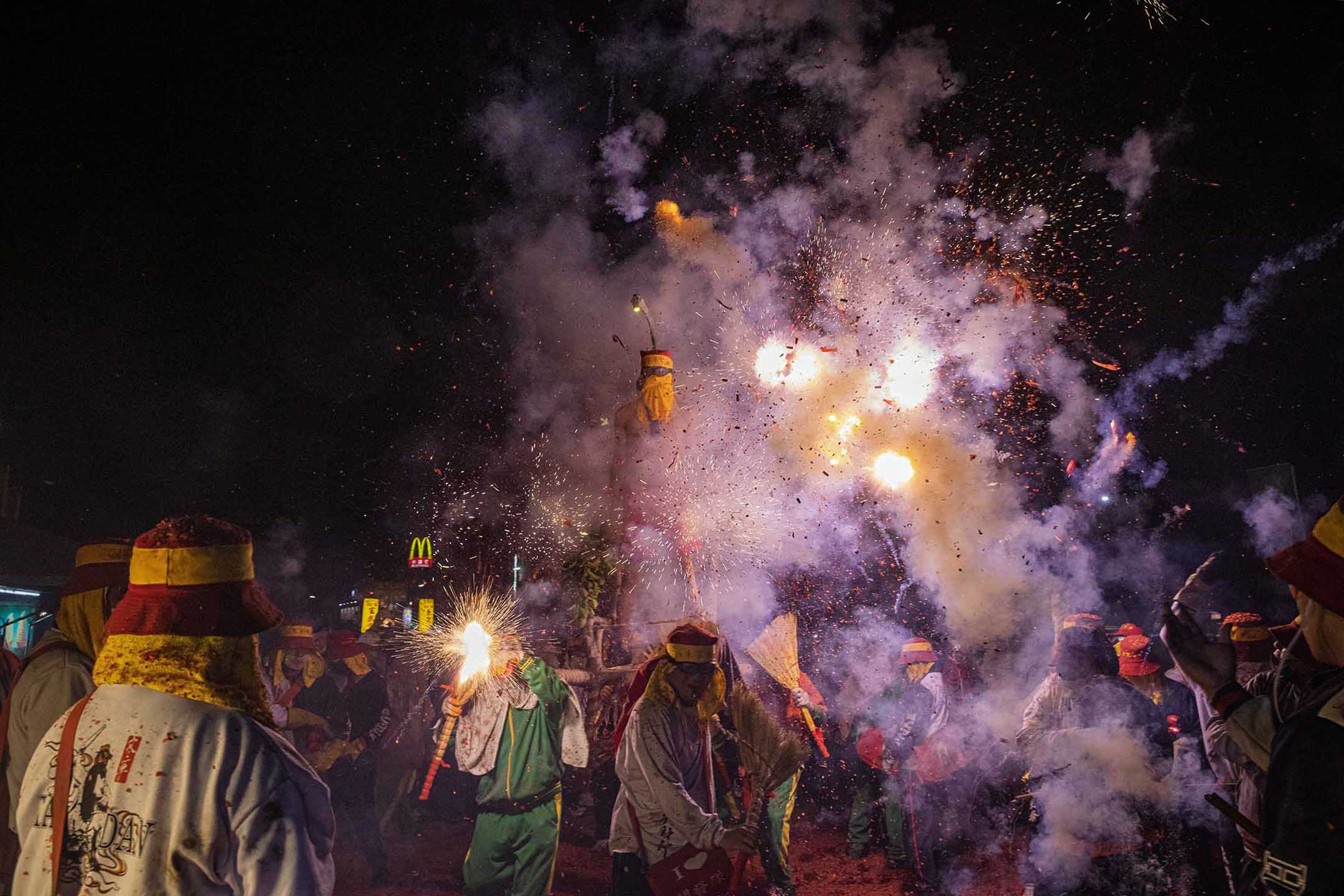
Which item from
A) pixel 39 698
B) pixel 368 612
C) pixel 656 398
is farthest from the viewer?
pixel 368 612

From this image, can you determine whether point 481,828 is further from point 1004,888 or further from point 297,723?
point 1004,888

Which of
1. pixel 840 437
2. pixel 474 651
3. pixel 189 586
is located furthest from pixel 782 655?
pixel 189 586

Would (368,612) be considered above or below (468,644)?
above

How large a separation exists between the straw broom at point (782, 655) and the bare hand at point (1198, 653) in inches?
233

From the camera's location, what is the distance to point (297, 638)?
32.4 ft

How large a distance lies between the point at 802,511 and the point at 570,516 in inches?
148

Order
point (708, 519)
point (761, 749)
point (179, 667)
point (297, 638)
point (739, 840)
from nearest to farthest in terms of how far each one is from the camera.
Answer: point (179, 667) < point (739, 840) < point (761, 749) < point (297, 638) < point (708, 519)

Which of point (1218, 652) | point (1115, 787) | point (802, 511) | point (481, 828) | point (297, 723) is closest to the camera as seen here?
point (1218, 652)

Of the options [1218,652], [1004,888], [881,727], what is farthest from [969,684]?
[1218,652]

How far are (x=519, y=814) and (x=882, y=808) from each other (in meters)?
4.51

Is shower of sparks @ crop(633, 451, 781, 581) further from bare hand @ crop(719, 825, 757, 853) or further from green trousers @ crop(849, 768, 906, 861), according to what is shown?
bare hand @ crop(719, 825, 757, 853)

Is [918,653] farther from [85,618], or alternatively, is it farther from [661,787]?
[85,618]

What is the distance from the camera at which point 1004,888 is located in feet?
23.3

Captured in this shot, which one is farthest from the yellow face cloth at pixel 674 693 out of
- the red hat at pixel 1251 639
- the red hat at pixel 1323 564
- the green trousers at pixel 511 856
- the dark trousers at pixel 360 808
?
the dark trousers at pixel 360 808
